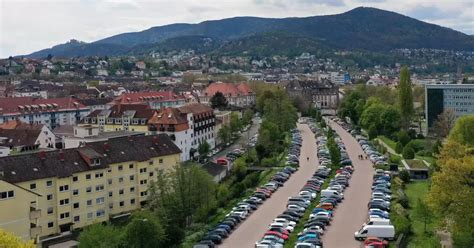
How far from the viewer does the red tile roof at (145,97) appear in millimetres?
68975

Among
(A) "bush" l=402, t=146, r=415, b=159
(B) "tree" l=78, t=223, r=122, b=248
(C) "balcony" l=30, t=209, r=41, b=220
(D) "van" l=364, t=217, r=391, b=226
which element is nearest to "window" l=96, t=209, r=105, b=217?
(C) "balcony" l=30, t=209, r=41, b=220

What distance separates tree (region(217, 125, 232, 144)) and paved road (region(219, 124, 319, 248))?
30.1 ft

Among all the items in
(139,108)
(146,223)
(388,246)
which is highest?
(139,108)

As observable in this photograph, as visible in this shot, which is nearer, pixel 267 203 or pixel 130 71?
pixel 267 203

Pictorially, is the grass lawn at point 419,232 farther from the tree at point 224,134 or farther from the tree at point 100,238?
the tree at point 224,134

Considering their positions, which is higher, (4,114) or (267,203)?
(4,114)

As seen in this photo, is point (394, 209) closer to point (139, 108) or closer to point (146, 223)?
point (146, 223)

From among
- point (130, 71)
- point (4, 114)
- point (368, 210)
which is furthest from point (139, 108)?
point (130, 71)

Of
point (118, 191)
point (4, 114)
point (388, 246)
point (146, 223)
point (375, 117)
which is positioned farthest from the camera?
point (375, 117)

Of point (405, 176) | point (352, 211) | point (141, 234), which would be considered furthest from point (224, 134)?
point (141, 234)

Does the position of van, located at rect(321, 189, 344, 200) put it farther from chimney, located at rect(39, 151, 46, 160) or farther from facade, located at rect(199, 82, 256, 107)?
facade, located at rect(199, 82, 256, 107)

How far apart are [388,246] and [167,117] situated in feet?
82.5

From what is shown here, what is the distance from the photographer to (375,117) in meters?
63.4

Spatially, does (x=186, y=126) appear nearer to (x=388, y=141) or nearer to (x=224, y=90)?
(x=388, y=141)
